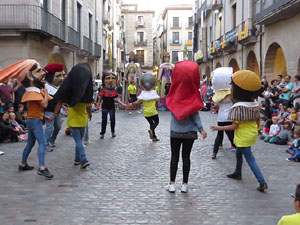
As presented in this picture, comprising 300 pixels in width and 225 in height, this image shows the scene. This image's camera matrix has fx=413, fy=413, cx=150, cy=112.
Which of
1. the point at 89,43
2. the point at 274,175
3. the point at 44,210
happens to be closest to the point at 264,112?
the point at 274,175

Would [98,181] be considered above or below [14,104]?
Answer: below

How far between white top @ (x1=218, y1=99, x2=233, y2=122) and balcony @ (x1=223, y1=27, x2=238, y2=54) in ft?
55.2

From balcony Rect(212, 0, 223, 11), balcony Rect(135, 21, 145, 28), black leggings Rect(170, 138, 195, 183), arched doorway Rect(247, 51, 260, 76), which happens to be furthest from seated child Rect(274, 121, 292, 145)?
balcony Rect(135, 21, 145, 28)

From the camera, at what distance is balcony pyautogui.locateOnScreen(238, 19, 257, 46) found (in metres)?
21.2

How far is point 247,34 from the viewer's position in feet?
70.4

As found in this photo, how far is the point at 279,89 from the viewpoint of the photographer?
13.7 meters

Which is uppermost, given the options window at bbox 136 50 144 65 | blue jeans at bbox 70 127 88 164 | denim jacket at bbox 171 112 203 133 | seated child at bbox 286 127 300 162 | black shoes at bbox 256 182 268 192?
window at bbox 136 50 144 65

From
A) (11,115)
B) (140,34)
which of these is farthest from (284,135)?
(140,34)

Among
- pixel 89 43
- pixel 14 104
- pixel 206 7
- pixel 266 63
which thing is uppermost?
pixel 206 7

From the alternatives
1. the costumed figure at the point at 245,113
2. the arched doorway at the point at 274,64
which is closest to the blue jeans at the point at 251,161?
the costumed figure at the point at 245,113

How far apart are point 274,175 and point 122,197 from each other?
2739 mm

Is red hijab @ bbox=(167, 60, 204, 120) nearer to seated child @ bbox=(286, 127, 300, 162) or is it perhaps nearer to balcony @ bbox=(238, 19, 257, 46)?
seated child @ bbox=(286, 127, 300, 162)

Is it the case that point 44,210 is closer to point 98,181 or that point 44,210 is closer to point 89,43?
point 98,181

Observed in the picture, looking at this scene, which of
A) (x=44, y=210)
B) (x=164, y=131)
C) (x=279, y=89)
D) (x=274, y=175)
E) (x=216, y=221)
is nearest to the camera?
(x=216, y=221)
